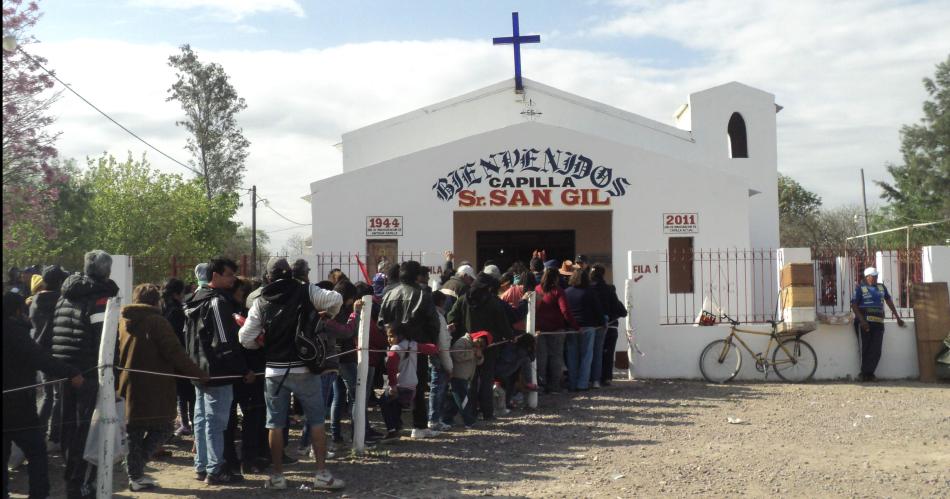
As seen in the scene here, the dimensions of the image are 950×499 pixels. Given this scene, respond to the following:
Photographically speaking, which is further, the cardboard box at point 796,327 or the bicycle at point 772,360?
the bicycle at point 772,360

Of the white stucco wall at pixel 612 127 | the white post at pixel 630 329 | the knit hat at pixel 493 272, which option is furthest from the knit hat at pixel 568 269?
the white stucco wall at pixel 612 127

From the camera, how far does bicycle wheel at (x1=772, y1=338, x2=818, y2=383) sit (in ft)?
45.7

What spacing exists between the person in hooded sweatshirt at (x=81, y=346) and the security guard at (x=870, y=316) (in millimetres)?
10906

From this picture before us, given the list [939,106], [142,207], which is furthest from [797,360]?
[939,106]

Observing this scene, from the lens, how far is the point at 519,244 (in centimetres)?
2331

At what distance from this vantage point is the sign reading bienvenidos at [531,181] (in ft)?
63.4

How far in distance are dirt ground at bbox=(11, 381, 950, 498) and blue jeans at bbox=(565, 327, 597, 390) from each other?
740 mm

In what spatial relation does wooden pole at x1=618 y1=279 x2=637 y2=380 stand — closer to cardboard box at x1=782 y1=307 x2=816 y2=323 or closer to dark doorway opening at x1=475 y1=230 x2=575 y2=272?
cardboard box at x1=782 y1=307 x2=816 y2=323

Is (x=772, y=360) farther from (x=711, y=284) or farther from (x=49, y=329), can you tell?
(x=49, y=329)

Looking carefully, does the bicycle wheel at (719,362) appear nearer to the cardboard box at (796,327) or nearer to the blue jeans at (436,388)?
the cardboard box at (796,327)

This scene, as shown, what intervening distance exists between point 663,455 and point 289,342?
12.2 ft

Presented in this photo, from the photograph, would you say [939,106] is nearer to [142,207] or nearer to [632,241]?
[632,241]

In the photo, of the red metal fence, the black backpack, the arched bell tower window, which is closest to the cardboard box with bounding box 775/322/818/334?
the red metal fence

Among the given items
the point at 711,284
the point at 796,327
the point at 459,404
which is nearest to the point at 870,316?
the point at 796,327
